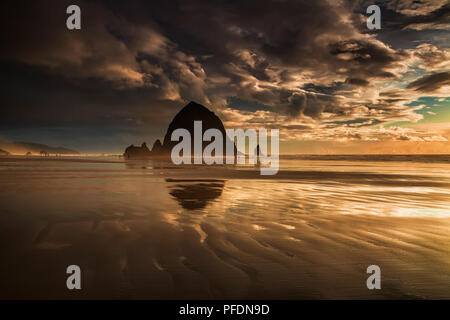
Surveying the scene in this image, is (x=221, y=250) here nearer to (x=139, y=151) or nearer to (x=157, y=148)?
(x=157, y=148)

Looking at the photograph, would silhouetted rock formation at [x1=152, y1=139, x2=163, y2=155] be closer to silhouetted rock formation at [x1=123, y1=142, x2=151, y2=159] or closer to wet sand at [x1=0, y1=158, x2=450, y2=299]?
silhouetted rock formation at [x1=123, y1=142, x2=151, y2=159]

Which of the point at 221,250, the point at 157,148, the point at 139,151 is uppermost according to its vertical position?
the point at 157,148

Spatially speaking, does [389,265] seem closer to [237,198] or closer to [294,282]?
[294,282]

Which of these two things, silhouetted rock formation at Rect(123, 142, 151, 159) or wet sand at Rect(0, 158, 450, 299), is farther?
silhouetted rock formation at Rect(123, 142, 151, 159)

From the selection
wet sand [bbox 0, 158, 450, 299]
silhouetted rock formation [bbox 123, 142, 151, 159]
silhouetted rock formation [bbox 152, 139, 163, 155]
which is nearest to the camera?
wet sand [bbox 0, 158, 450, 299]

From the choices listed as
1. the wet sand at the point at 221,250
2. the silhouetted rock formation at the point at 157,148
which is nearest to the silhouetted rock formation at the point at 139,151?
the silhouetted rock formation at the point at 157,148

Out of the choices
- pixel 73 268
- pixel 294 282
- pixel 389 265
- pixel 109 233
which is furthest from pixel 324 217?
pixel 73 268

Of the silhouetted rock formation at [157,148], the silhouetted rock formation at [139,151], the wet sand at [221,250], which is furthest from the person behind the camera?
the silhouetted rock formation at [157,148]

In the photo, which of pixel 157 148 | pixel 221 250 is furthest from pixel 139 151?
pixel 221 250

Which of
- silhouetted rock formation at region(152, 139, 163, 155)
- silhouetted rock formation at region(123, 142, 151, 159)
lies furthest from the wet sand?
silhouetted rock formation at region(123, 142, 151, 159)

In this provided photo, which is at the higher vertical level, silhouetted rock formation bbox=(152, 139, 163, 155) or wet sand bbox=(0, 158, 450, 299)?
silhouetted rock formation bbox=(152, 139, 163, 155)

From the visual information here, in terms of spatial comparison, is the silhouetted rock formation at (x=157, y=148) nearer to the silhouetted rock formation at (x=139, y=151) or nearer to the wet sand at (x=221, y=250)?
the silhouetted rock formation at (x=139, y=151)
